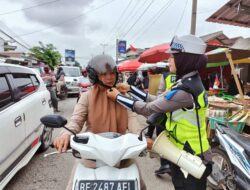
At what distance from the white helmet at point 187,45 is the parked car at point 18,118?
2243 mm

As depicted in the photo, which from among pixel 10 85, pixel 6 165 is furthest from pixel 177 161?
pixel 10 85

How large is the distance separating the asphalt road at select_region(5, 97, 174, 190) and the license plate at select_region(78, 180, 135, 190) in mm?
2340

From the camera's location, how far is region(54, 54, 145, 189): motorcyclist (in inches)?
→ 85.1

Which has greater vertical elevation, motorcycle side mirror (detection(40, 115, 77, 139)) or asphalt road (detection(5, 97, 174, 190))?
motorcycle side mirror (detection(40, 115, 77, 139))

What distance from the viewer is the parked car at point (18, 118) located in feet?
10.7

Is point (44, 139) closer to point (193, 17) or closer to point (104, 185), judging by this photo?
point (104, 185)

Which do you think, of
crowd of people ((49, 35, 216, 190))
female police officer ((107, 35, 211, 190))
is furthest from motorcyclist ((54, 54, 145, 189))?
female police officer ((107, 35, 211, 190))

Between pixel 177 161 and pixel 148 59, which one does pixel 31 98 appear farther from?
pixel 148 59

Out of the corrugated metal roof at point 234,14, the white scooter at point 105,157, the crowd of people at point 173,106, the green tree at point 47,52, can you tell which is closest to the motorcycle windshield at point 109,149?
the white scooter at point 105,157

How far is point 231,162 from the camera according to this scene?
3.00 meters

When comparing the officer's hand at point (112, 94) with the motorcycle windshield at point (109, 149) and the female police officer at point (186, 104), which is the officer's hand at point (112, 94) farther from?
the motorcycle windshield at point (109, 149)

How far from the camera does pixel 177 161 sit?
200 centimetres

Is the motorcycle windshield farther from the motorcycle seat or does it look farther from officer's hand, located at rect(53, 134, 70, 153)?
the motorcycle seat

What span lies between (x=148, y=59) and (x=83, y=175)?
22.0ft
